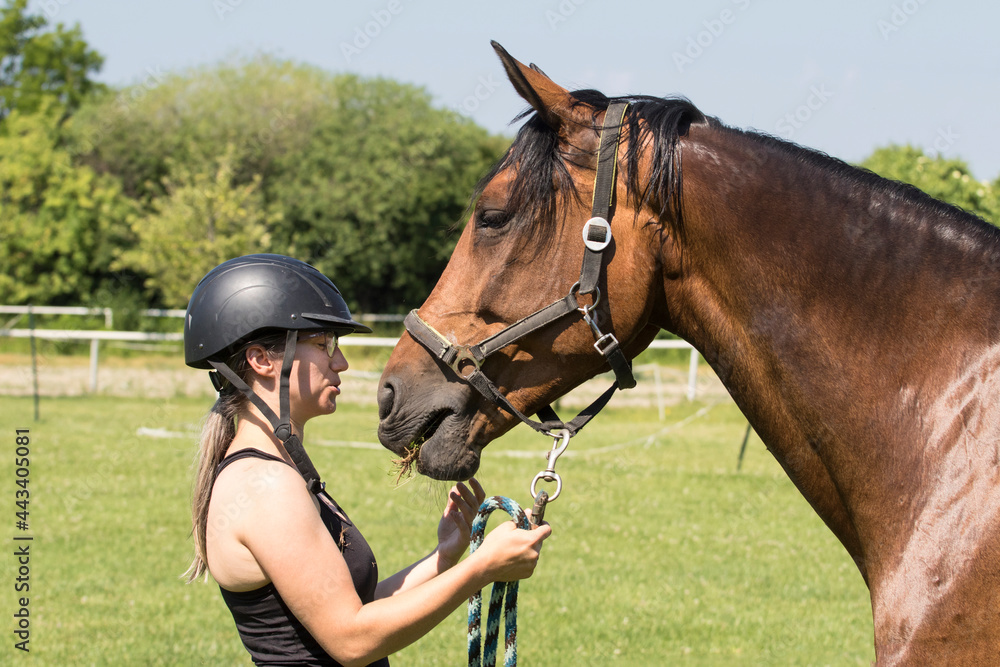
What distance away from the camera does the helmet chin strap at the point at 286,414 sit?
220 centimetres

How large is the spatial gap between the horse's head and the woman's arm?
300 millimetres

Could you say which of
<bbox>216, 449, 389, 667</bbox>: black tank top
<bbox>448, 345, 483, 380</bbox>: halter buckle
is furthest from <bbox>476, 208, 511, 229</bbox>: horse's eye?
<bbox>216, 449, 389, 667</bbox>: black tank top

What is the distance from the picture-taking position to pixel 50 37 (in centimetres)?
3575

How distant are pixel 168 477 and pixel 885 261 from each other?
32.3 feet

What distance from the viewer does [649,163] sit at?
6.80ft

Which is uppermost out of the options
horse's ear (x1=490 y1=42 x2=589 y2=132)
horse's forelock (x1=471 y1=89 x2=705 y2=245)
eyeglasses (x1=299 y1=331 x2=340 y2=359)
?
horse's ear (x1=490 y1=42 x2=589 y2=132)

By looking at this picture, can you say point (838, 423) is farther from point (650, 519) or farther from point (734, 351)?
point (650, 519)

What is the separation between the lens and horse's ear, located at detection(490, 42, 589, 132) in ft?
6.95

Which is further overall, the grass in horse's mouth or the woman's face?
the woman's face

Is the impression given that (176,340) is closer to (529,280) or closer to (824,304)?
(529,280)

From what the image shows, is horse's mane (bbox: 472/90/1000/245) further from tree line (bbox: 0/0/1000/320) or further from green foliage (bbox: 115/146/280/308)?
tree line (bbox: 0/0/1000/320)

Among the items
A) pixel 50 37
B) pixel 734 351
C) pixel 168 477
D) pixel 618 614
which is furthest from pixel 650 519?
pixel 50 37

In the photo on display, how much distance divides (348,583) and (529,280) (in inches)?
35.2

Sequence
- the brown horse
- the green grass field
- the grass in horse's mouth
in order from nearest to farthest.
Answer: the brown horse
the grass in horse's mouth
the green grass field
